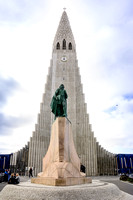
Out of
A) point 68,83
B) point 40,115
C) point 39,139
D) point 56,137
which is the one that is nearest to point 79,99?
point 68,83

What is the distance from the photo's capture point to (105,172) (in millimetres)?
22391

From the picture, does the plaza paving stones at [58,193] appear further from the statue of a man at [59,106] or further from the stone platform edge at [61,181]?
the statue of a man at [59,106]

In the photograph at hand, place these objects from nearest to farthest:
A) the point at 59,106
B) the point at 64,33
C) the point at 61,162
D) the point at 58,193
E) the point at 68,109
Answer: the point at 58,193 < the point at 61,162 < the point at 59,106 < the point at 68,109 < the point at 64,33

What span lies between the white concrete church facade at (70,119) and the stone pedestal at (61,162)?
609 inches

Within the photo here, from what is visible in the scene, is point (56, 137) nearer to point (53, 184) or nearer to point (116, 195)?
point (53, 184)

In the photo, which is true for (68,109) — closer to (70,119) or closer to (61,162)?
(70,119)

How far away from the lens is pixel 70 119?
81.9 feet

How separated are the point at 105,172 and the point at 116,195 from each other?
63.0 feet

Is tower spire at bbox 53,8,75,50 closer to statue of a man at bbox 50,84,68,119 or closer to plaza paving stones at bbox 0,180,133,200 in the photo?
statue of a man at bbox 50,84,68,119

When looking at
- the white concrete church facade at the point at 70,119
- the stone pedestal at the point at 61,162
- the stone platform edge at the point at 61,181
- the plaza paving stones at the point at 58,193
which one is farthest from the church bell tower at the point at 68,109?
the plaza paving stones at the point at 58,193

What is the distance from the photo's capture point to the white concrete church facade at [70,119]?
22.2 metres

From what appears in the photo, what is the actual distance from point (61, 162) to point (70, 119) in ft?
61.0

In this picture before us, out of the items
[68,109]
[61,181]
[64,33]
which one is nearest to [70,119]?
[68,109]

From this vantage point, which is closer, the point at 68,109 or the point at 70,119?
the point at 70,119
